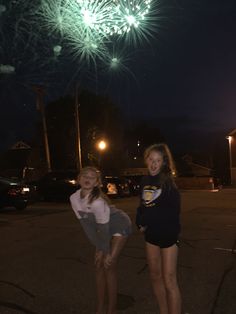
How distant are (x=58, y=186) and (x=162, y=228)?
19119 mm

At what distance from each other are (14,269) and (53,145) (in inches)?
1435

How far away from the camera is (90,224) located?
473cm

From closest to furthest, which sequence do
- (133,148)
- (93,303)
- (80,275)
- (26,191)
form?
Answer: (93,303)
(80,275)
(26,191)
(133,148)

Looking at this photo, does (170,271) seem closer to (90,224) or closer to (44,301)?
(90,224)

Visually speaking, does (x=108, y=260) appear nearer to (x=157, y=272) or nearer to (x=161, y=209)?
(x=157, y=272)

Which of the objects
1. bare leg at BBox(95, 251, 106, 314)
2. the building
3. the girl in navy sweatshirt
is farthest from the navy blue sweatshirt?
the building

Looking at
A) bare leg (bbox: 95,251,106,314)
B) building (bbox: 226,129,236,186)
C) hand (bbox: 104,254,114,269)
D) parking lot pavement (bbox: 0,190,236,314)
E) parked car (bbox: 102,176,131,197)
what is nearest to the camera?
hand (bbox: 104,254,114,269)

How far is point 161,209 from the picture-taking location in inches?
169

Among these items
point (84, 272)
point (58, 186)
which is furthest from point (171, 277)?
point (58, 186)

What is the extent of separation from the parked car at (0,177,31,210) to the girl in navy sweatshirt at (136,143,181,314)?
42.2ft

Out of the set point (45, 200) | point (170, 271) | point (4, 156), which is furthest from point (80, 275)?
point (4, 156)

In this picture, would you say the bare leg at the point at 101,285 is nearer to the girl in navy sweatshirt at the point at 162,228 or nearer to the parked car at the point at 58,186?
the girl in navy sweatshirt at the point at 162,228

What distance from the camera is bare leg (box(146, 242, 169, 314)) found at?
4.39 metres

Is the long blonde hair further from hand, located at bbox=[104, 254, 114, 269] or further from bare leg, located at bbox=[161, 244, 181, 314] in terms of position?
bare leg, located at bbox=[161, 244, 181, 314]
